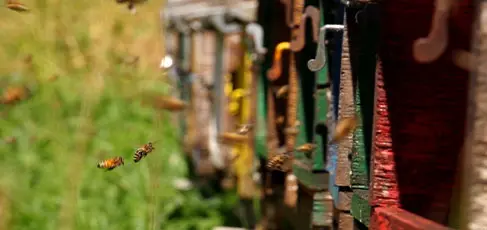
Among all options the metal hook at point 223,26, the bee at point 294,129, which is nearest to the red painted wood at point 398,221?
the bee at point 294,129

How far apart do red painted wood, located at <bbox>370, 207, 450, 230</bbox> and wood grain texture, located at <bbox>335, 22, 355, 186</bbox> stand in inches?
22.3

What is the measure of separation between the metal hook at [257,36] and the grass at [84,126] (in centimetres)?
63

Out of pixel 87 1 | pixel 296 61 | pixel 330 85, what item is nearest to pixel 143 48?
pixel 87 1

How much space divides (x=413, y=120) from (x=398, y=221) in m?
0.36

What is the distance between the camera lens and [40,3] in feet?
20.9

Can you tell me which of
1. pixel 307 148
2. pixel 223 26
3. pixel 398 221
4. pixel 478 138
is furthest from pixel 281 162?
pixel 223 26

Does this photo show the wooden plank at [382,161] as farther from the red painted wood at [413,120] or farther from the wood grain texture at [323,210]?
the wood grain texture at [323,210]

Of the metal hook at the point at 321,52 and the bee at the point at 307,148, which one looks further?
the bee at the point at 307,148

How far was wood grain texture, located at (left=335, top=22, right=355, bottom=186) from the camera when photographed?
332 cm

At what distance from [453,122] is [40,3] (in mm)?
4119

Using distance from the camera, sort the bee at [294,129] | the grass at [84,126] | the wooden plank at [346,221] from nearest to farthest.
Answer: the wooden plank at [346,221] → the bee at [294,129] → the grass at [84,126]

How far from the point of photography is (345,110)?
333cm

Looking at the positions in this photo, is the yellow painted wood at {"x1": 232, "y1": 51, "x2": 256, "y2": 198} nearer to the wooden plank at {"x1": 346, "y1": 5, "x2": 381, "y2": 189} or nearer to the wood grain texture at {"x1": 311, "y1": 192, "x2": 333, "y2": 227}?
the wood grain texture at {"x1": 311, "y1": 192, "x2": 333, "y2": 227}

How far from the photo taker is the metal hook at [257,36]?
633cm
